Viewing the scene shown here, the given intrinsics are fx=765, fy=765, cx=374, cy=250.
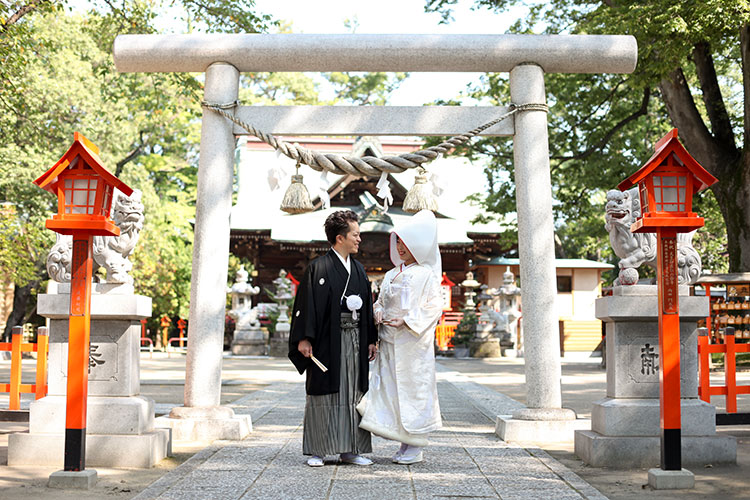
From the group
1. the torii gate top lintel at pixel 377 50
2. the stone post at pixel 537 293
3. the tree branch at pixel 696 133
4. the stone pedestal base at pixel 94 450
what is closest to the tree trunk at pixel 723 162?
Answer: the tree branch at pixel 696 133

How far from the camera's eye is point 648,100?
57.9 ft

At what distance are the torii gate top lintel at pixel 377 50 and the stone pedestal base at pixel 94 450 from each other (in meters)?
3.34

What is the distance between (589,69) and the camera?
22.8 feet

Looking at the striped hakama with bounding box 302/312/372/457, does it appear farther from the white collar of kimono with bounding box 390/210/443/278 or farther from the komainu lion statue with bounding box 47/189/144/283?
the komainu lion statue with bounding box 47/189/144/283

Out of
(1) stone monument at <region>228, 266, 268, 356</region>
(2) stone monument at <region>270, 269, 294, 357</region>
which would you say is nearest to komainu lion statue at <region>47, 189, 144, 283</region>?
(2) stone monument at <region>270, 269, 294, 357</region>

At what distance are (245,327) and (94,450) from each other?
1793 cm

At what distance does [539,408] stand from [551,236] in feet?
4.89

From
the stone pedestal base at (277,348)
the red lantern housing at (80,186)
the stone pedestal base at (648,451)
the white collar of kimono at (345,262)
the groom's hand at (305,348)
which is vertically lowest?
the stone pedestal base at (277,348)

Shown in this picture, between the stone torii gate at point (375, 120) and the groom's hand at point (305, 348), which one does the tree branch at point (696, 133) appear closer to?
the stone torii gate at point (375, 120)

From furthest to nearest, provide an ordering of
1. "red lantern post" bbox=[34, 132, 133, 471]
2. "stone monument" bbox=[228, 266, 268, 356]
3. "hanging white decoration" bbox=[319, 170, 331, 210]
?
"stone monument" bbox=[228, 266, 268, 356] < "hanging white decoration" bbox=[319, 170, 331, 210] < "red lantern post" bbox=[34, 132, 133, 471]

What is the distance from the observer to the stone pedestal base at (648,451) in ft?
17.4

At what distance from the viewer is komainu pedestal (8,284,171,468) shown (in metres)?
5.29

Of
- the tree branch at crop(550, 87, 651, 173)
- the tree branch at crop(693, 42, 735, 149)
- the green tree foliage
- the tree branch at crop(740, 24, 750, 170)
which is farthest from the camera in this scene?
the tree branch at crop(550, 87, 651, 173)

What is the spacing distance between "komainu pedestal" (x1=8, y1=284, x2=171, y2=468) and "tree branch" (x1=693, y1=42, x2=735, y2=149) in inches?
555
